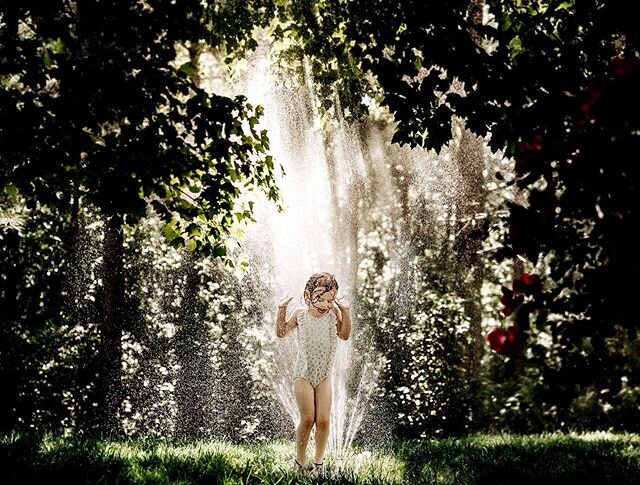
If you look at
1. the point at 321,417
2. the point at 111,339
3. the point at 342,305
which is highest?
the point at 111,339

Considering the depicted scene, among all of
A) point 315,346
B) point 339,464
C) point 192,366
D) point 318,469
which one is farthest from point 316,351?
point 192,366

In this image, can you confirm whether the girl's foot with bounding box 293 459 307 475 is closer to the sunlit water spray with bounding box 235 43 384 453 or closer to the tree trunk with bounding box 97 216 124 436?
the sunlit water spray with bounding box 235 43 384 453

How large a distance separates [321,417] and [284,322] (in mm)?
840

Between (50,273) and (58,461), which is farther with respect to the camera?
(50,273)

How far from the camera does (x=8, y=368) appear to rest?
10.0 meters

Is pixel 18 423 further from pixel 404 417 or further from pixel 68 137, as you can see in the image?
pixel 68 137

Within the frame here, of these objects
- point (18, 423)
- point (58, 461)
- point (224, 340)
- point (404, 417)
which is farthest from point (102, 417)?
point (58, 461)

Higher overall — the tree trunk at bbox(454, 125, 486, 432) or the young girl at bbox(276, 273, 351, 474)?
the tree trunk at bbox(454, 125, 486, 432)


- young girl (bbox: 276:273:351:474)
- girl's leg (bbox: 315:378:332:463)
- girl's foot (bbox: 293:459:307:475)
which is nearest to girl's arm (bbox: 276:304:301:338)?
young girl (bbox: 276:273:351:474)

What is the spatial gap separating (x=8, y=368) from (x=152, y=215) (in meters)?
3.64

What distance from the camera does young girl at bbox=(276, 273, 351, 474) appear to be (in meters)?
4.91

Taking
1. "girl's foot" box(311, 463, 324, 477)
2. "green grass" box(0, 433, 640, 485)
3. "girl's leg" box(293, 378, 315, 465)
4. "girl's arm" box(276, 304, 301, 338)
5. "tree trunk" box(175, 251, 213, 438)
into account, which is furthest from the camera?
"tree trunk" box(175, 251, 213, 438)

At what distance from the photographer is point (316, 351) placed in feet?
16.2

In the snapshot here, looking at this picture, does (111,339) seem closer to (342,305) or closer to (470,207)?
(470,207)
